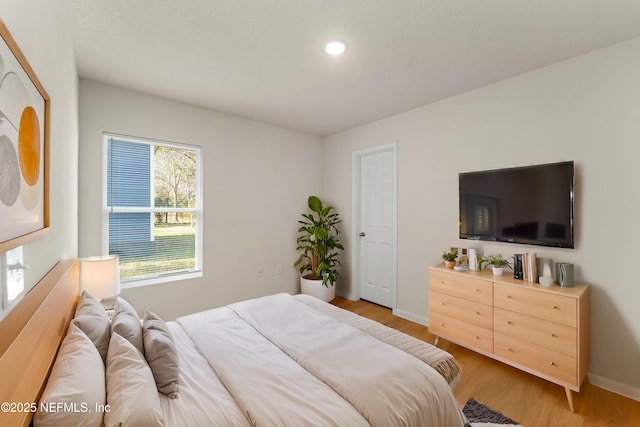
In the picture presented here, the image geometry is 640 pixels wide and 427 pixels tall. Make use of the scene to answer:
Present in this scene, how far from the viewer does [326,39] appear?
2002 mm

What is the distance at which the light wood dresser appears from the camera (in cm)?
195

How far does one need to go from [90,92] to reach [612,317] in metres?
4.73

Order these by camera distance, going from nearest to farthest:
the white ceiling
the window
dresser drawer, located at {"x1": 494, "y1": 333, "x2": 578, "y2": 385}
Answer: the white ceiling → dresser drawer, located at {"x1": 494, "y1": 333, "x2": 578, "y2": 385} → the window

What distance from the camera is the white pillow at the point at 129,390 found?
0.92 meters

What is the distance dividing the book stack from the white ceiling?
1578 mm

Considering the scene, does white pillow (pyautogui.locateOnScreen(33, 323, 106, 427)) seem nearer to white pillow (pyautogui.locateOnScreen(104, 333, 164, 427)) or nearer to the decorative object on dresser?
white pillow (pyautogui.locateOnScreen(104, 333, 164, 427))

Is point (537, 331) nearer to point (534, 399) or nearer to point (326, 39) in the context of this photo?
point (534, 399)

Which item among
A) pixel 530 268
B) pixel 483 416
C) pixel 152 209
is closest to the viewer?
pixel 483 416

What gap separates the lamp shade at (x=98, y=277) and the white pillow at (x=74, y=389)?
3.39 ft

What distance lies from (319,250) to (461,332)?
2051 mm

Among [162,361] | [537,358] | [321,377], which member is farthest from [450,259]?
[162,361]

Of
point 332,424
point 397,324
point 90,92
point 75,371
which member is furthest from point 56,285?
point 397,324

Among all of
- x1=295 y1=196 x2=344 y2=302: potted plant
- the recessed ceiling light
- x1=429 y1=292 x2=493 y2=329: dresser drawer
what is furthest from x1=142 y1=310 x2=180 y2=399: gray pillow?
x1=295 y1=196 x2=344 y2=302: potted plant

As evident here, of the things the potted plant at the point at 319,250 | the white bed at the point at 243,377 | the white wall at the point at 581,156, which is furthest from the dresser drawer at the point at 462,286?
the potted plant at the point at 319,250
